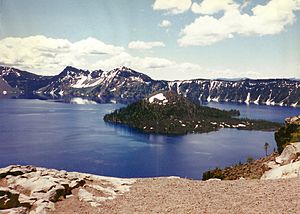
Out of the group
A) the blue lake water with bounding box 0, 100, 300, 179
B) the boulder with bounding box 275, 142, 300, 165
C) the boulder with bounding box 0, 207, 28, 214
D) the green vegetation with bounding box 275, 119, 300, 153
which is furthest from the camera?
the blue lake water with bounding box 0, 100, 300, 179

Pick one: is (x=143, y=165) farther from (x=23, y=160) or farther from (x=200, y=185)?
(x=200, y=185)

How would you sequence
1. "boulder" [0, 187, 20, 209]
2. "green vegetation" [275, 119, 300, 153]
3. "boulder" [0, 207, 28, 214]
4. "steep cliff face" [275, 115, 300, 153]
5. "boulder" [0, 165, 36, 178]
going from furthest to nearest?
"green vegetation" [275, 119, 300, 153] → "steep cliff face" [275, 115, 300, 153] → "boulder" [0, 165, 36, 178] → "boulder" [0, 187, 20, 209] → "boulder" [0, 207, 28, 214]

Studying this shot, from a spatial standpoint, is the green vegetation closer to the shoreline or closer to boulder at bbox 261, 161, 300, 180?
boulder at bbox 261, 161, 300, 180

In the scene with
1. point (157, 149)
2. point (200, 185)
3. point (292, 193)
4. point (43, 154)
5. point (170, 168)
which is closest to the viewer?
point (292, 193)

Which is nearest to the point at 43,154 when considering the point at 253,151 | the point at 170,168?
the point at 170,168

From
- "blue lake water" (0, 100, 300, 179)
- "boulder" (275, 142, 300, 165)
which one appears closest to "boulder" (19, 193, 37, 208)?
"boulder" (275, 142, 300, 165)

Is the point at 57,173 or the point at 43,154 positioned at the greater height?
the point at 57,173

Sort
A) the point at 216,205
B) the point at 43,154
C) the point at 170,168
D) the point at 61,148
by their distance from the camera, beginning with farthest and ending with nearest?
1. the point at 61,148
2. the point at 43,154
3. the point at 170,168
4. the point at 216,205

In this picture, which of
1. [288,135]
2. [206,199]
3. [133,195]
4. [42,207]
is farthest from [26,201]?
[288,135]
